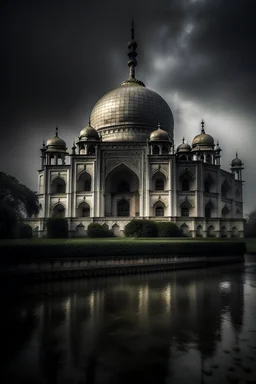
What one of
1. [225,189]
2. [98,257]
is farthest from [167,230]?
[225,189]

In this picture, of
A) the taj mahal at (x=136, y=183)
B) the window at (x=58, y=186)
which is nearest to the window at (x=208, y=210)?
the taj mahal at (x=136, y=183)

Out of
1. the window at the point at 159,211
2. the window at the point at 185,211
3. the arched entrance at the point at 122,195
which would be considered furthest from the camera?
the arched entrance at the point at 122,195

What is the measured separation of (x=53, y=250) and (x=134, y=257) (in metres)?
4.44

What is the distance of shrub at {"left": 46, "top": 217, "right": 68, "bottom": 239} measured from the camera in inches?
976

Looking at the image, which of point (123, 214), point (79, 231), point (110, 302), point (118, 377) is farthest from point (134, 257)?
point (123, 214)

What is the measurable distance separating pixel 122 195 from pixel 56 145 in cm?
1009

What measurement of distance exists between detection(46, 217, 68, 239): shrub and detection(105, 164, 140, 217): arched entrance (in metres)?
9.29

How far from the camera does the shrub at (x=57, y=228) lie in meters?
24.8

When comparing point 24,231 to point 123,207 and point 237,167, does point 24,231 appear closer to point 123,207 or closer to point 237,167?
point 123,207

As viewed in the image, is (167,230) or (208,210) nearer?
(167,230)

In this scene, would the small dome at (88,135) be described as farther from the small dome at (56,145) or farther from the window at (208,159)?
the window at (208,159)

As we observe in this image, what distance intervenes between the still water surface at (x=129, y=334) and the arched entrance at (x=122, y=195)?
2317 centimetres

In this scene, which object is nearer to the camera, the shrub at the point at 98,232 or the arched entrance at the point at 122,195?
the shrub at the point at 98,232

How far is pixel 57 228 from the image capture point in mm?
25016
